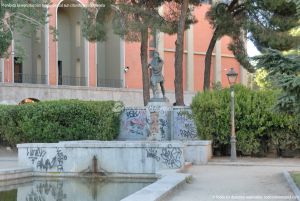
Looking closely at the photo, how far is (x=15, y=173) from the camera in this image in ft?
57.1

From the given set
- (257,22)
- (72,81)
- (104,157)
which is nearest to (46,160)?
(104,157)

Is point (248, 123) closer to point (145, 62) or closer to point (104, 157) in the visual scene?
point (104, 157)

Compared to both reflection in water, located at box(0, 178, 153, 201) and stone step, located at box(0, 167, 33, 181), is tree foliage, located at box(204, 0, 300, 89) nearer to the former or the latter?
reflection in water, located at box(0, 178, 153, 201)

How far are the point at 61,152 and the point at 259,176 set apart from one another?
6.98m

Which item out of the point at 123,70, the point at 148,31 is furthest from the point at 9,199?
the point at 123,70

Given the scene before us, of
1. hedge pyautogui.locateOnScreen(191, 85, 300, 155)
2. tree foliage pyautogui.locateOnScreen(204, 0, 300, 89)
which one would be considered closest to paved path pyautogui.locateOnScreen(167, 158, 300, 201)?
hedge pyautogui.locateOnScreen(191, 85, 300, 155)

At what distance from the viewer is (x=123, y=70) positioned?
1812 inches

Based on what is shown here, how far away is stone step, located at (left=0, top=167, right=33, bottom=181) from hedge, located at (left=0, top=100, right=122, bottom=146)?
657cm

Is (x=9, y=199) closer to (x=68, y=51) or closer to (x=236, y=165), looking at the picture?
(x=236, y=165)

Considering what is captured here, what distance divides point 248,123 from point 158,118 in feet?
12.8

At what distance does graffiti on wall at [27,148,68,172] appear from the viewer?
18.9 m

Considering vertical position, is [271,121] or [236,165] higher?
[271,121]

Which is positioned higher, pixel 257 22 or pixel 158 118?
pixel 257 22

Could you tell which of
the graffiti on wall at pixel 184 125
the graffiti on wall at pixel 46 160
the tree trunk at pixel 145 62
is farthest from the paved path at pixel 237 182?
the tree trunk at pixel 145 62
